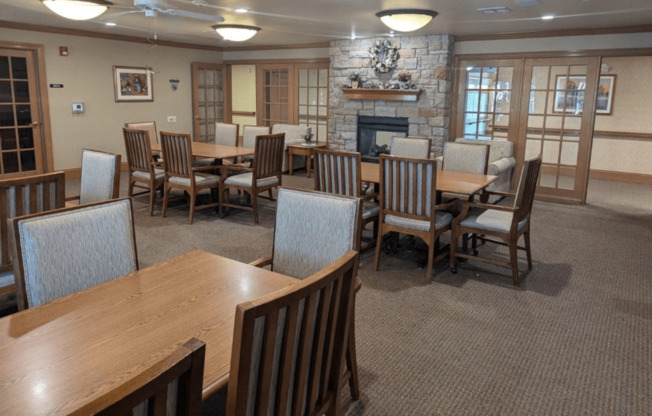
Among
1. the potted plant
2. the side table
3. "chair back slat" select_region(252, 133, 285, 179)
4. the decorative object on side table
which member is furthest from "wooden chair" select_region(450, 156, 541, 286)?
the side table

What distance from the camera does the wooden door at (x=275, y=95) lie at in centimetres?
877

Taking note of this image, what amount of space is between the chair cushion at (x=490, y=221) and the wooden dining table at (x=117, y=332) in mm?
2238

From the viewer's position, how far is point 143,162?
5.42 metres

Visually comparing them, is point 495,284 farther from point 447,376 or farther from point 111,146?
point 111,146

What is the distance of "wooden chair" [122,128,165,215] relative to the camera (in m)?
5.31

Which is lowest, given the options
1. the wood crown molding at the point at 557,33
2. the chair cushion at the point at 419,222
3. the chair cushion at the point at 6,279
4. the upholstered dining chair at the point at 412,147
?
the chair cushion at the point at 6,279

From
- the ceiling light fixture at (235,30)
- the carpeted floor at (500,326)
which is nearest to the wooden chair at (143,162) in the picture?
the carpeted floor at (500,326)

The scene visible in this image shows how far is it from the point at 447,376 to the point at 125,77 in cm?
738

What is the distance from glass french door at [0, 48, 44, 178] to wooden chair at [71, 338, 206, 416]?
7266 mm

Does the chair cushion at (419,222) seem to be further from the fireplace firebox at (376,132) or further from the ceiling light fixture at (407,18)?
the fireplace firebox at (376,132)

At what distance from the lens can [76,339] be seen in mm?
1386

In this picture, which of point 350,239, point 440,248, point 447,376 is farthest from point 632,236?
point 350,239

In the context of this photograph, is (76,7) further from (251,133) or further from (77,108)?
(77,108)

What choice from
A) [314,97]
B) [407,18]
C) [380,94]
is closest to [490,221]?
[407,18]
